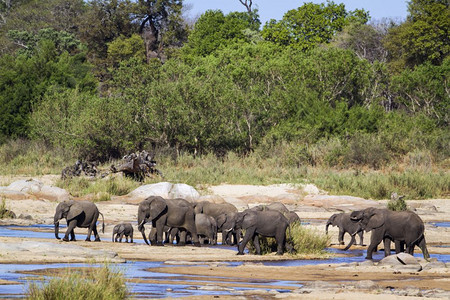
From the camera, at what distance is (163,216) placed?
62.0 ft

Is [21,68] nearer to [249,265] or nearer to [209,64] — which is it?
[209,64]

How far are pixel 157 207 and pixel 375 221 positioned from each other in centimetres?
507

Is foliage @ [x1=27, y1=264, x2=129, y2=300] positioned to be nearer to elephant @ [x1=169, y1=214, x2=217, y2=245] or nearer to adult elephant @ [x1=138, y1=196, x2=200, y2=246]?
adult elephant @ [x1=138, y1=196, x2=200, y2=246]

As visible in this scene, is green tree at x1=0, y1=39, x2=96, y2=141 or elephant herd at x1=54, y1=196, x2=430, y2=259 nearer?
elephant herd at x1=54, y1=196, x2=430, y2=259

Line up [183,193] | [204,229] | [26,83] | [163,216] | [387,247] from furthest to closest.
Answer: [26,83]
[183,193]
[204,229]
[163,216]
[387,247]

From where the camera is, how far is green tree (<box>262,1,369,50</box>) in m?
69.4

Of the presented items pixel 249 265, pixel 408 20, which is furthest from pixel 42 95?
pixel 249 265

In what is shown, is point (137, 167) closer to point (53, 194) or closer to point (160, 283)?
point (53, 194)

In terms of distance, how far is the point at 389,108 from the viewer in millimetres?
55531

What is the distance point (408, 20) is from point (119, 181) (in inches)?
1338

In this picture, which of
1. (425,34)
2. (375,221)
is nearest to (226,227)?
(375,221)

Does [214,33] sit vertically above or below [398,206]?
above

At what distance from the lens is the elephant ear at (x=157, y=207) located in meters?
18.8

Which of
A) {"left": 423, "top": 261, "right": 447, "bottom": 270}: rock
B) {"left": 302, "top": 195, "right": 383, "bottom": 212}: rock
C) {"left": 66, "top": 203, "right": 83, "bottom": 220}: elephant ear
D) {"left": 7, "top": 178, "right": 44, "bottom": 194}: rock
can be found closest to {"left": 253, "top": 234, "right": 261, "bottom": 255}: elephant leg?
{"left": 423, "top": 261, "right": 447, "bottom": 270}: rock
